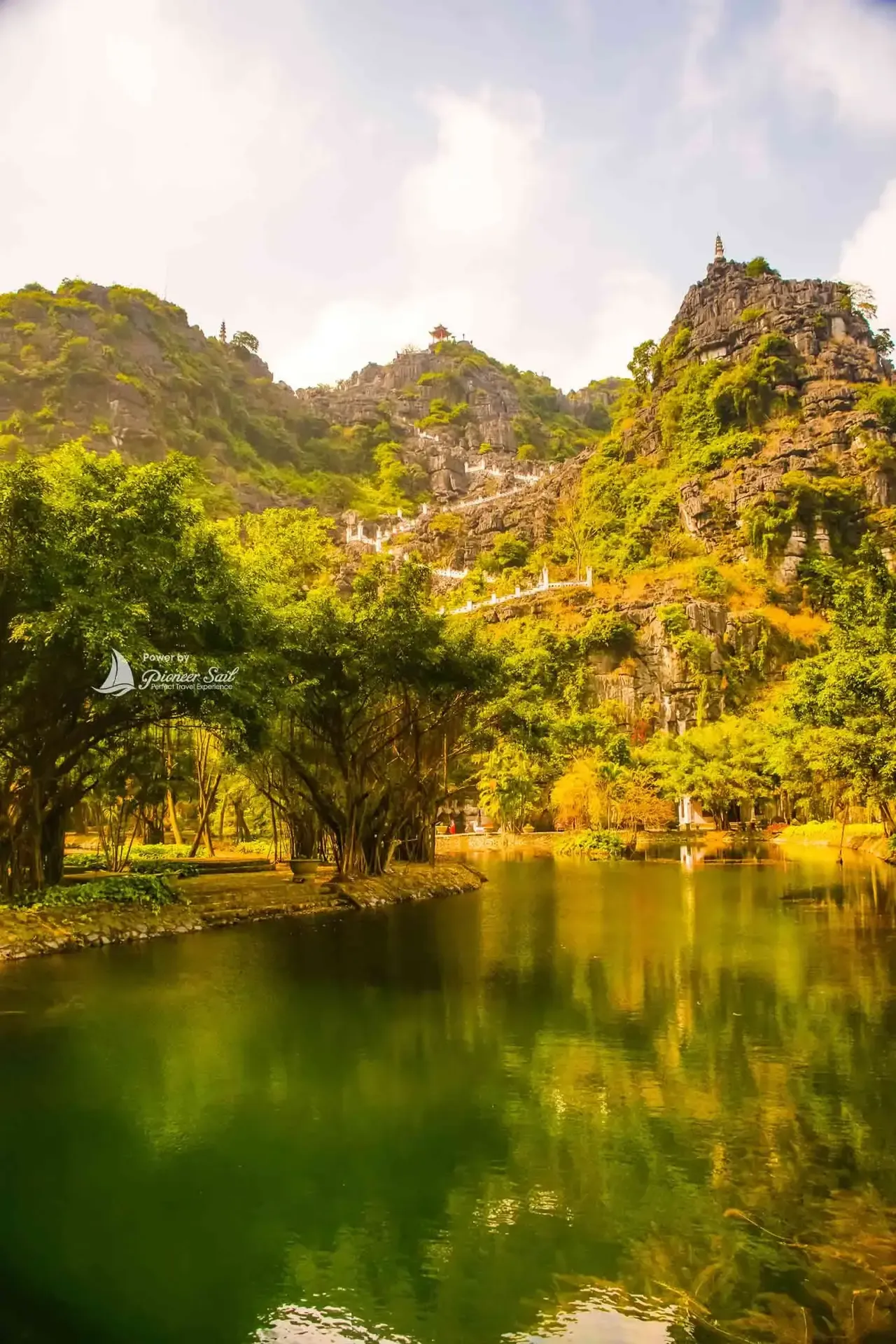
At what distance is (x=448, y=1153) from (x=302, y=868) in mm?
20871

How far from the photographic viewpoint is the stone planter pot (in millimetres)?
25078

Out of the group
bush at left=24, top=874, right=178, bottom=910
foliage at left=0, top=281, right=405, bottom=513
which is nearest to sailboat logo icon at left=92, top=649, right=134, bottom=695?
bush at left=24, top=874, right=178, bottom=910

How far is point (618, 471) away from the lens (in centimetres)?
9606

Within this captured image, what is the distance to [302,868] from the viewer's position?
27.2m

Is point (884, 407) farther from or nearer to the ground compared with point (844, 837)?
farther from the ground

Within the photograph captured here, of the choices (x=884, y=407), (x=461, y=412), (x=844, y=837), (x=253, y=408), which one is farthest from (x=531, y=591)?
(x=461, y=412)

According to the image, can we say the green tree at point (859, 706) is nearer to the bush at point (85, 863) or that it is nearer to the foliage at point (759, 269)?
the bush at point (85, 863)

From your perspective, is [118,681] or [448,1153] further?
[118,681]

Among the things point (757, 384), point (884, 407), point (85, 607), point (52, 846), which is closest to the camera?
point (85, 607)

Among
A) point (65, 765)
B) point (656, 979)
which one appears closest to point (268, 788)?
point (65, 765)

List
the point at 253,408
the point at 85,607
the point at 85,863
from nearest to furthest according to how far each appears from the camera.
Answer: the point at 85,607
the point at 85,863
the point at 253,408

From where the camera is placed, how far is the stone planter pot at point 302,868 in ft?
82.3

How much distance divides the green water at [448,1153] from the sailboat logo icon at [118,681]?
4736mm

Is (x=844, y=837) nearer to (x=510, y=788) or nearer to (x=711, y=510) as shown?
(x=510, y=788)
